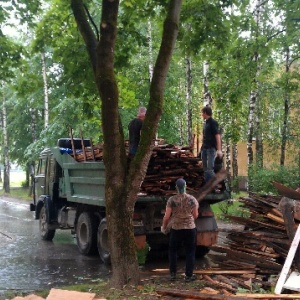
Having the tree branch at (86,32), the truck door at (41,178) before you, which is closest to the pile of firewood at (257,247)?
the tree branch at (86,32)

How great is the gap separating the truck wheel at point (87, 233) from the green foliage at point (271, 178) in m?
7.05

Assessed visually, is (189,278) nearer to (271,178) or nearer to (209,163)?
(209,163)

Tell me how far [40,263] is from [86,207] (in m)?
1.81

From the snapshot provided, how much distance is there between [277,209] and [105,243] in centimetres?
381

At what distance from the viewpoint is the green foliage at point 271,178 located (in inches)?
688

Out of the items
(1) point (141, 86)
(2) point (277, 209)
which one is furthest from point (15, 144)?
(2) point (277, 209)

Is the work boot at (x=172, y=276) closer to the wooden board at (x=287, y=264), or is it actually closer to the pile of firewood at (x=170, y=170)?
the wooden board at (x=287, y=264)

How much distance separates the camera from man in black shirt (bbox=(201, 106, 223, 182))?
1102 cm

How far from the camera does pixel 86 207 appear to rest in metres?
12.7

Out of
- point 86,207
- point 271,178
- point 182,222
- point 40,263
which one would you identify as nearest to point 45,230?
point 86,207

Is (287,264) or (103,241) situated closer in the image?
(287,264)

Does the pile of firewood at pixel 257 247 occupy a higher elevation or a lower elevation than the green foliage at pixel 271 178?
lower

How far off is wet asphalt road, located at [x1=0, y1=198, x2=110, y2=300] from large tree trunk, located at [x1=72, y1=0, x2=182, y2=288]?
1.97 m

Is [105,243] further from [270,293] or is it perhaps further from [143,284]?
[270,293]
